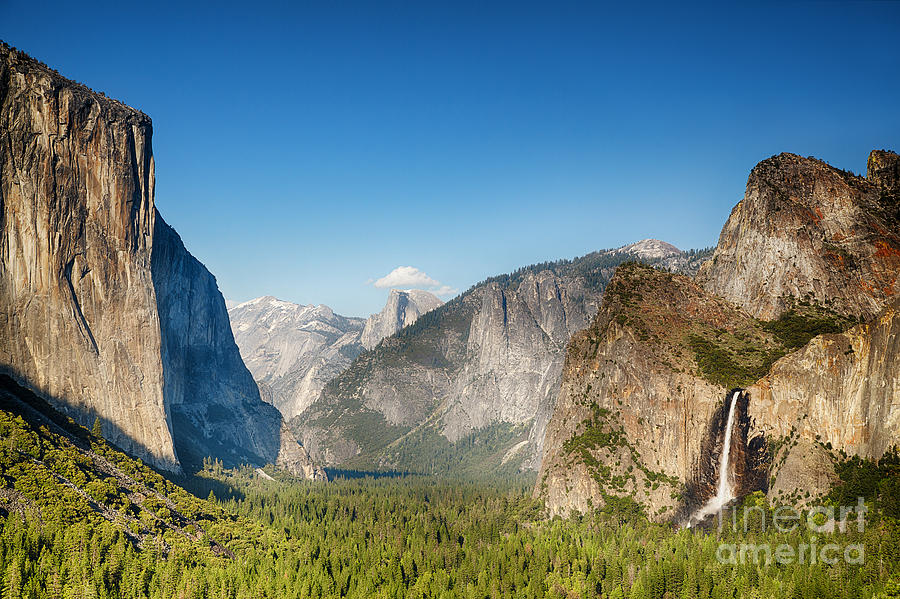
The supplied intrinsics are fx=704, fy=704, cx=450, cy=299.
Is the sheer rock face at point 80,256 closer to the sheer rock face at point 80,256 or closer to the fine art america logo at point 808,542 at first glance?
the sheer rock face at point 80,256

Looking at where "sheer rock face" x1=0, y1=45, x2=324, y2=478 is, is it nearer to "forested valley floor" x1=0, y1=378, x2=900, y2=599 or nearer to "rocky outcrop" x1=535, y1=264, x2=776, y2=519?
"forested valley floor" x1=0, y1=378, x2=900, y2=599

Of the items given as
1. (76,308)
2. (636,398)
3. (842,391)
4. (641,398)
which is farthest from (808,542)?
(76,308)

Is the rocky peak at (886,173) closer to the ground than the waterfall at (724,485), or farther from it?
farther from it

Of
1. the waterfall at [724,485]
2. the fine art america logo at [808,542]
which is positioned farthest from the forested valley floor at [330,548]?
the waterfall at [724,485]

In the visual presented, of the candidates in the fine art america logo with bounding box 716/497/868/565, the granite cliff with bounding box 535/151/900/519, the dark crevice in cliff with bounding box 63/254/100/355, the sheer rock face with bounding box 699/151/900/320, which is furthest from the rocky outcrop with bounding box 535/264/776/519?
the dark crevice in cliff with bounding box 63/254/100/355

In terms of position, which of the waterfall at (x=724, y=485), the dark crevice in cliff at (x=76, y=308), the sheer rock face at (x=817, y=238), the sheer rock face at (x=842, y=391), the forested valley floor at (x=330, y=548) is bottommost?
the forested valley floor at (x=330, y=548)

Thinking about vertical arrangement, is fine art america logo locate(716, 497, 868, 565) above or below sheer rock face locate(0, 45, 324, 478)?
below

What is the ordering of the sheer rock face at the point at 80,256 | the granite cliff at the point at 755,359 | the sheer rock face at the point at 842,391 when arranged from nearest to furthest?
the sheer rock face at the point at 842,391 → the granite cliff at the point at 755,359 → the sheer rock face at the point at 80,256

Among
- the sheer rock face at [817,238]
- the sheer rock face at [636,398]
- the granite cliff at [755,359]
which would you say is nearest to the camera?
the granite cliff at [755,359]
